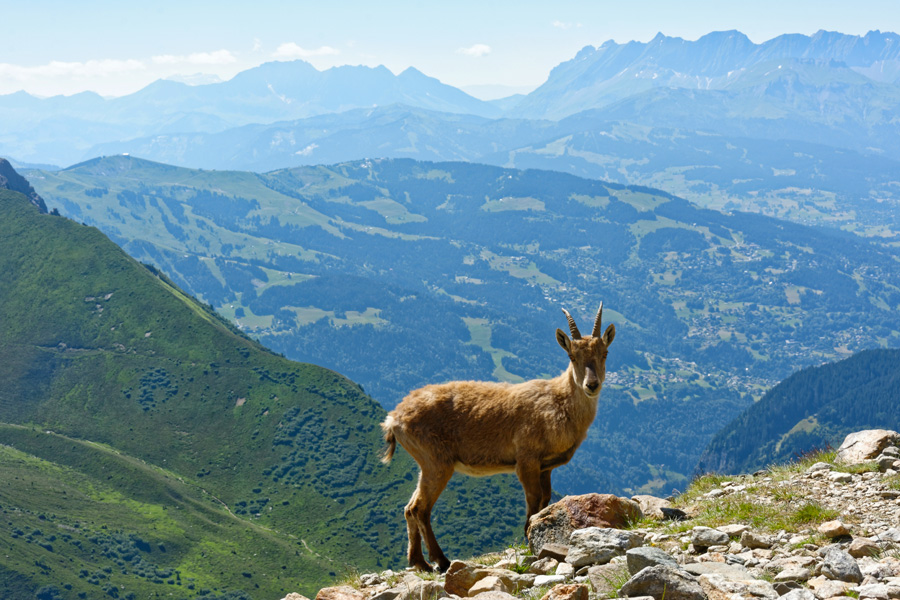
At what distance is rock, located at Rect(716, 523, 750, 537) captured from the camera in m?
15.4

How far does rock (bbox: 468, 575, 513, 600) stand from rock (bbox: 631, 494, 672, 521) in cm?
595

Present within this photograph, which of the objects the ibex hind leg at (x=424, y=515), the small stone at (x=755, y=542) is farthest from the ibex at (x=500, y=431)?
the small stone at (x=755, y=542)

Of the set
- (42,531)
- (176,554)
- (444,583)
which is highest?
(444,583)

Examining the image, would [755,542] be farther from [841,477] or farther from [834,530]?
[841,477]

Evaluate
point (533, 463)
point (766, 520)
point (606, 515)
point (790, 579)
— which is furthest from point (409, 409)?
point (790, 579)

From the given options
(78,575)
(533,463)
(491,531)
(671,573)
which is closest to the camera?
(671,573)

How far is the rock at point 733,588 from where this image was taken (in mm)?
11610

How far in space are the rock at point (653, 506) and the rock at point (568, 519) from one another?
144 centimetres

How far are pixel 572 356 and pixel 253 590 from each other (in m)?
169

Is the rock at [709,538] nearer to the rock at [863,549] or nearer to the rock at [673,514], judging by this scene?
the rock at [863,549]

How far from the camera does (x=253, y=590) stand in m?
170

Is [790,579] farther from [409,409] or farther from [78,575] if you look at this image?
[78,575]

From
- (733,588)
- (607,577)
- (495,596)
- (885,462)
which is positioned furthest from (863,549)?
(885,462)

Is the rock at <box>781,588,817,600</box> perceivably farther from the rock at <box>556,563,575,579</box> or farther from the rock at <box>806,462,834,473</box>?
the rock at <box>806,462,834,473</box>
